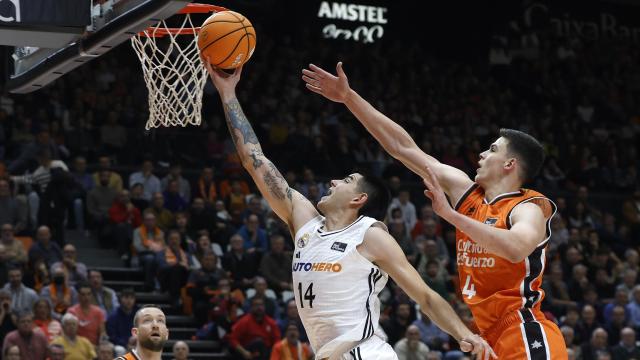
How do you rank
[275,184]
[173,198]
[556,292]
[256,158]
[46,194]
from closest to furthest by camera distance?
1. [275,184]
2. [256,158]
3. [46,194]
4. [173,198]
5. [556,292]

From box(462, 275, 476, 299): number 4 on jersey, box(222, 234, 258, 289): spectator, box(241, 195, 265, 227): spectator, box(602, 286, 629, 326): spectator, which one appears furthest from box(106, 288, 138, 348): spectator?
box(462, 275, 476, 299): number 4 on jersey

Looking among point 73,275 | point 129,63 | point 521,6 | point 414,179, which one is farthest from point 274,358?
point 521,6

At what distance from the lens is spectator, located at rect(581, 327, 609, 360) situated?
540 inches

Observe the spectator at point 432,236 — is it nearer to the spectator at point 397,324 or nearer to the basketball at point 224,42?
the spectator at point 397,324

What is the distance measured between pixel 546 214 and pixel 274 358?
7.45m

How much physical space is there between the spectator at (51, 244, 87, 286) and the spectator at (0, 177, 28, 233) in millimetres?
1003

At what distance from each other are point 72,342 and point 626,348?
276 inches

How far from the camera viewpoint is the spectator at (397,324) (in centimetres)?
1325

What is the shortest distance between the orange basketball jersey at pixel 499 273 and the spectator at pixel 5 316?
24.6ft

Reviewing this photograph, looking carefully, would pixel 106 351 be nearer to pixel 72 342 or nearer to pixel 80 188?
pixel 72 342

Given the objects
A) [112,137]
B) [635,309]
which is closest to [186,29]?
[112,137]

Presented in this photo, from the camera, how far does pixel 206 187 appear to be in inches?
607

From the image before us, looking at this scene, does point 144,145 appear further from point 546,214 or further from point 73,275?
point 546,214

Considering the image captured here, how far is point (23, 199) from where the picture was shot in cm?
1370
